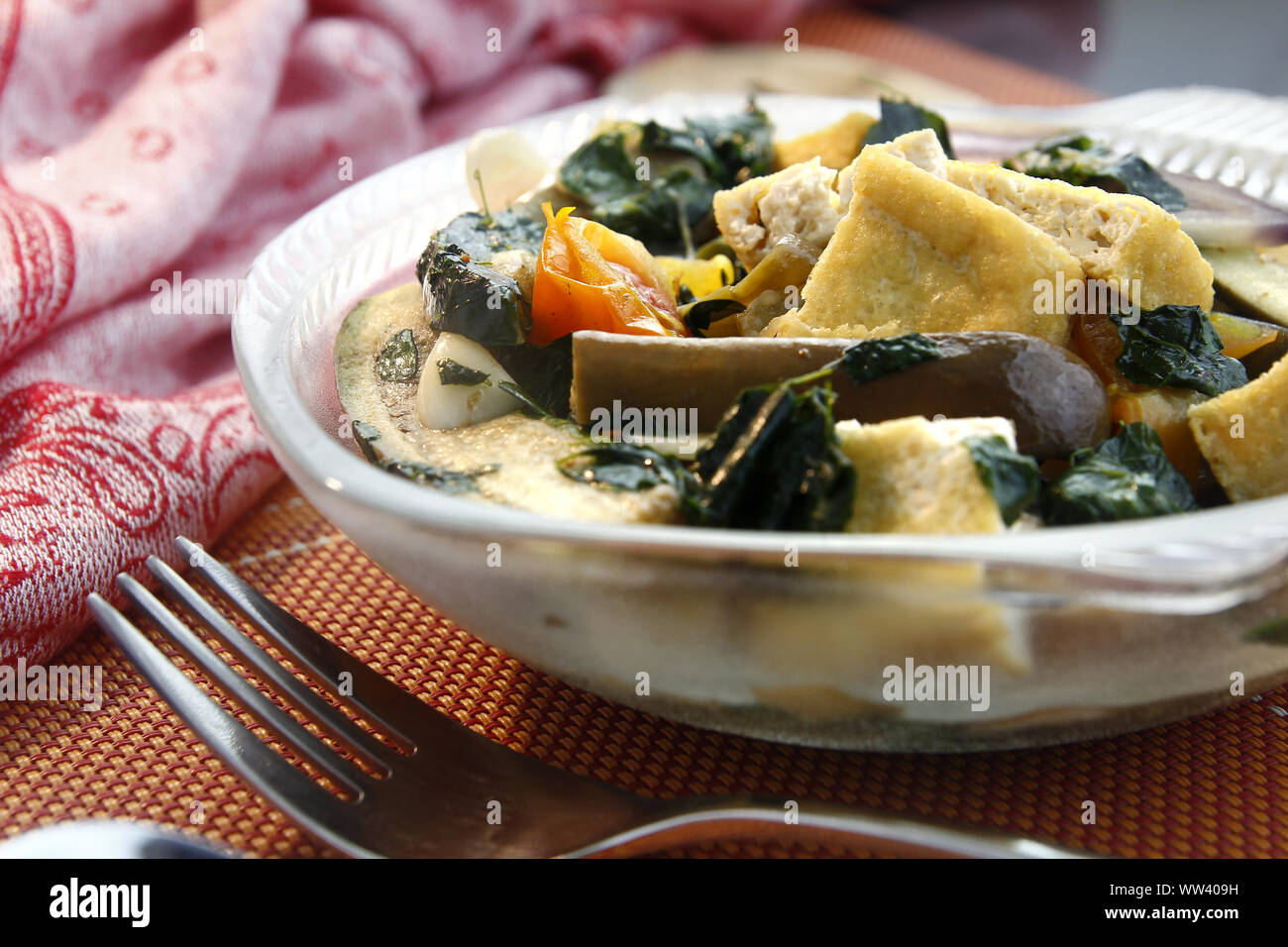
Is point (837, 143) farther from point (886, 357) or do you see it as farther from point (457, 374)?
point (457, 374)

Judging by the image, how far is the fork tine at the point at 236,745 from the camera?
1.57 metres

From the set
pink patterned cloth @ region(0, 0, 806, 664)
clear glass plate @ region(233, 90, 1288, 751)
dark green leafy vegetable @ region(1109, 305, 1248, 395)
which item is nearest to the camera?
clear glass plate @ region(233, 90, 1288, 751)

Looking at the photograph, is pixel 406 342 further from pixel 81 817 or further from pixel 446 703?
pixel 81 817

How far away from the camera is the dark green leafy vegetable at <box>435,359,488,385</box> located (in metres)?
2.01

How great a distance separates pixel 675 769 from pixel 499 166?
5.29 feet

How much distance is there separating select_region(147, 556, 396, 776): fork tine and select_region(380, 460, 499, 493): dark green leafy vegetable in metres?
0.37

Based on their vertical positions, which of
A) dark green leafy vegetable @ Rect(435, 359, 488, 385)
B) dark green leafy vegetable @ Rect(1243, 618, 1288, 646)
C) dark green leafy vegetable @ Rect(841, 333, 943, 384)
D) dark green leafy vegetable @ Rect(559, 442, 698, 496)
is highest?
dark green leafy vegetable @ Rect(841, 333, 943, 384)

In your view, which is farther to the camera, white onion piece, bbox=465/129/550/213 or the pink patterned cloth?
white onion piece, bbox=465/129/550/213

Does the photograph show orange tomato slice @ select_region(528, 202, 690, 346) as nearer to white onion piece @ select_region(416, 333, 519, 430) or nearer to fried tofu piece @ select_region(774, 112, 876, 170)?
white onion piece @ select_region(416, 333, 519, 430)

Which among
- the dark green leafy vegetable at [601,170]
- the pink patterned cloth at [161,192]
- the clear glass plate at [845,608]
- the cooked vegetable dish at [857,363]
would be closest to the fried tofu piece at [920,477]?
the cooked vegetable dish at [857,363]

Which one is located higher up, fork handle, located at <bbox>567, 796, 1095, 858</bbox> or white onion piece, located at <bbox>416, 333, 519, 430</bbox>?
white onion piece, located at <bbox>416, 333, 519, 430</bbox>

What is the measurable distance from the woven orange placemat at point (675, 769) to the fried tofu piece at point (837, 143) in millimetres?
1459

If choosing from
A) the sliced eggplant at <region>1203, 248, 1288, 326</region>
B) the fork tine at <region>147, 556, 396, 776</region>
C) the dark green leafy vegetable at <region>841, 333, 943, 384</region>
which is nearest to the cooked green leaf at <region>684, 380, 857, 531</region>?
the dark green leafy vegetable at <region>841, 333, 943, 384</region>

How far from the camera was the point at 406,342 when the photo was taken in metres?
2.22
